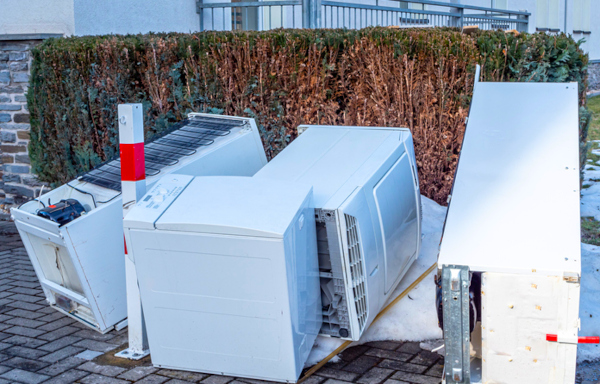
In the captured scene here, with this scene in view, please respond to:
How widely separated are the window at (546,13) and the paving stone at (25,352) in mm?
17824

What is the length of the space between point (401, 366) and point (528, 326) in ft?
3.39

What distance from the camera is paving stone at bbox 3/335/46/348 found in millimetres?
4134

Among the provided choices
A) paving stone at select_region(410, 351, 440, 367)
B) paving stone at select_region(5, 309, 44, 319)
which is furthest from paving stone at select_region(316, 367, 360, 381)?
paving stone at select_region(5, 309, 44, 319)

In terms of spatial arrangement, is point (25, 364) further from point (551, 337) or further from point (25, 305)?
point (551, 337)

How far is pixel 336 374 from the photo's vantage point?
3.66 m

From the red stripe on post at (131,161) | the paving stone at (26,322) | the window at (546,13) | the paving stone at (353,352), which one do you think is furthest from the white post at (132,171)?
the window at (546,13)

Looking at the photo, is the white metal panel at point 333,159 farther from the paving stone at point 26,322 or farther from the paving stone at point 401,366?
the paving stone at point 26,322

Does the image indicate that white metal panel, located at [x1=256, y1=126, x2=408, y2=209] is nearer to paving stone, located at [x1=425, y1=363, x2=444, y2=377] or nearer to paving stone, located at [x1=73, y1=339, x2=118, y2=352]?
paving stone, located at [x1=425, y1=363, x2=444, y2=377]

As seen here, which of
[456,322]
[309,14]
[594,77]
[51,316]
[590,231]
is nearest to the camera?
[456,322]

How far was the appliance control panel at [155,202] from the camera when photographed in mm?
3379

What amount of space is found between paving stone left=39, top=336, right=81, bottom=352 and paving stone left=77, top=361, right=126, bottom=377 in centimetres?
36

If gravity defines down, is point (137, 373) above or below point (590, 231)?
below

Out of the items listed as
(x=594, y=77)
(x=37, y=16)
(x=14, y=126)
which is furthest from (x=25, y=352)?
(x=594, y=77)

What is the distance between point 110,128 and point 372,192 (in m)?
4.21
